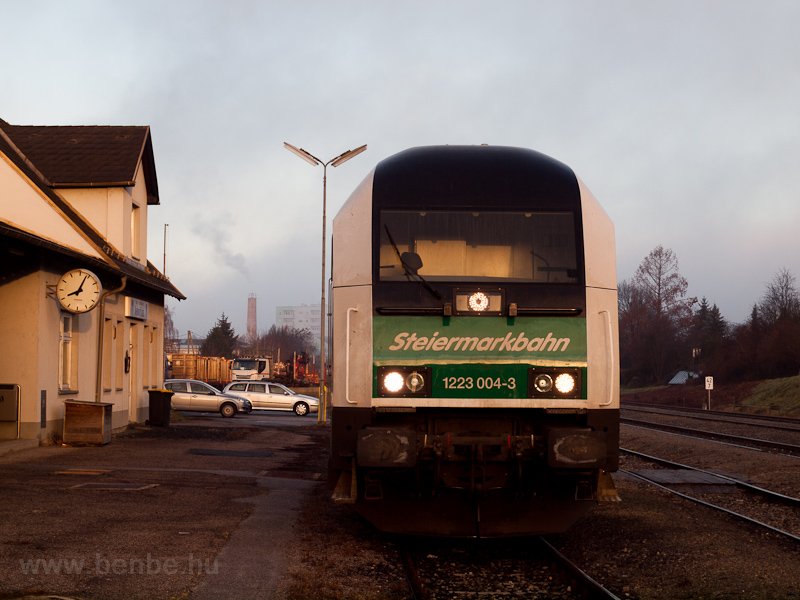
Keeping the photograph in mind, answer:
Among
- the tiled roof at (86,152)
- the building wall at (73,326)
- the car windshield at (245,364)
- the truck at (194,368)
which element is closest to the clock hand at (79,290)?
the building wall at (73,326)

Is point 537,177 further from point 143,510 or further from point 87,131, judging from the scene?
point 87,131

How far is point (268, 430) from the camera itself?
26000 millimetres

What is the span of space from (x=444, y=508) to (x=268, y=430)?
18643 mm

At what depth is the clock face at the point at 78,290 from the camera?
17406 mm

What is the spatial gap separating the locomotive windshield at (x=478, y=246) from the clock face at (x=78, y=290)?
10.9 m

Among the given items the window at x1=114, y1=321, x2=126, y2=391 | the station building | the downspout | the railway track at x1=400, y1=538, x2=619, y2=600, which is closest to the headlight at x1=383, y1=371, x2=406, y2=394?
the railway track at x1=400, y1=538, x2=619, y2=600

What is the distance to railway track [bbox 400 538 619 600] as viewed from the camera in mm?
7047

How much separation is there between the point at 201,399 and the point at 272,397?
486 cm

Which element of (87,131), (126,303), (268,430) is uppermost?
(87,131)

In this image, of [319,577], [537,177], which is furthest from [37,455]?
[537,177]

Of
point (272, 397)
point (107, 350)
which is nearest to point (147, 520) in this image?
point (107, 350)

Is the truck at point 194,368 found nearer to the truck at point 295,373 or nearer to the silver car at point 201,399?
the truck at point 295,373

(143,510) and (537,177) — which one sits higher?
(537,177)

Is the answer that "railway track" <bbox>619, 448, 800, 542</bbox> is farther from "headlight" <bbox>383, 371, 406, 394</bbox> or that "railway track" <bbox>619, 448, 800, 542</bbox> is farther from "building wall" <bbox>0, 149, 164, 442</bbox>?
"building wall" <bbox>0, 149, 164, 442</bbox>
